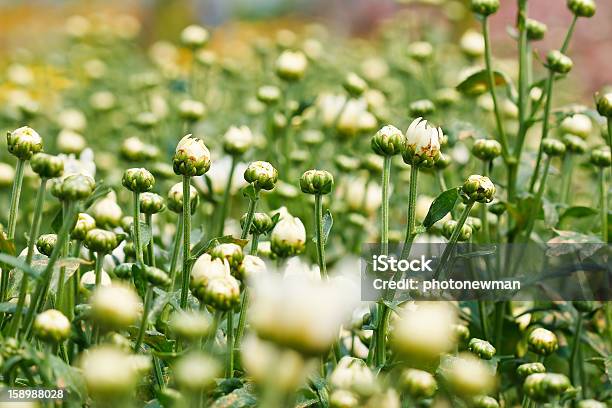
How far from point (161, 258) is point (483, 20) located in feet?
2.30

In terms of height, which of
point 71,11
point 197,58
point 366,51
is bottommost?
point 197,58

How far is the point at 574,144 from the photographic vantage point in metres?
1.51

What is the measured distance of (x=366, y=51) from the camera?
14.2 ft

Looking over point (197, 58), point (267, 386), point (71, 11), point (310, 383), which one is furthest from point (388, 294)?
point (71, 11)

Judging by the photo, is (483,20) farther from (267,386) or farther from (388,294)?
(267,386)

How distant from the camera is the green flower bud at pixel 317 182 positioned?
109 cm

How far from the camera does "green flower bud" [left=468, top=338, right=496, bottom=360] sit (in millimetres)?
1038

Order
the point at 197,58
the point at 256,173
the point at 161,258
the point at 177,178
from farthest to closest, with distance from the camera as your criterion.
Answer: the point at 197,58 → the point at 177,178 → the point at 161,258 → the point at 256,173

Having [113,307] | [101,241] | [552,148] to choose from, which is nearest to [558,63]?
[552,148]

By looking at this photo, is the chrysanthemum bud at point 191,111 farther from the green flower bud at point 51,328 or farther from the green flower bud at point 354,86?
the green flower bud at point 51,328

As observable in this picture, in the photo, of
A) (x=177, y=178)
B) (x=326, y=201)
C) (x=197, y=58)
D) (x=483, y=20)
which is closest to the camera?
(x=483, y=20)

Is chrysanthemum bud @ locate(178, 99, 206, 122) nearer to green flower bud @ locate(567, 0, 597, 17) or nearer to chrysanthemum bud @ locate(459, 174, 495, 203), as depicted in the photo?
green flower bud @ locate(567, 0, 597, 17)

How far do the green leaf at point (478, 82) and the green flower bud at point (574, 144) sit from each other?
152 mm

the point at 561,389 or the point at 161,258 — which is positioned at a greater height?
the point at 161,258
